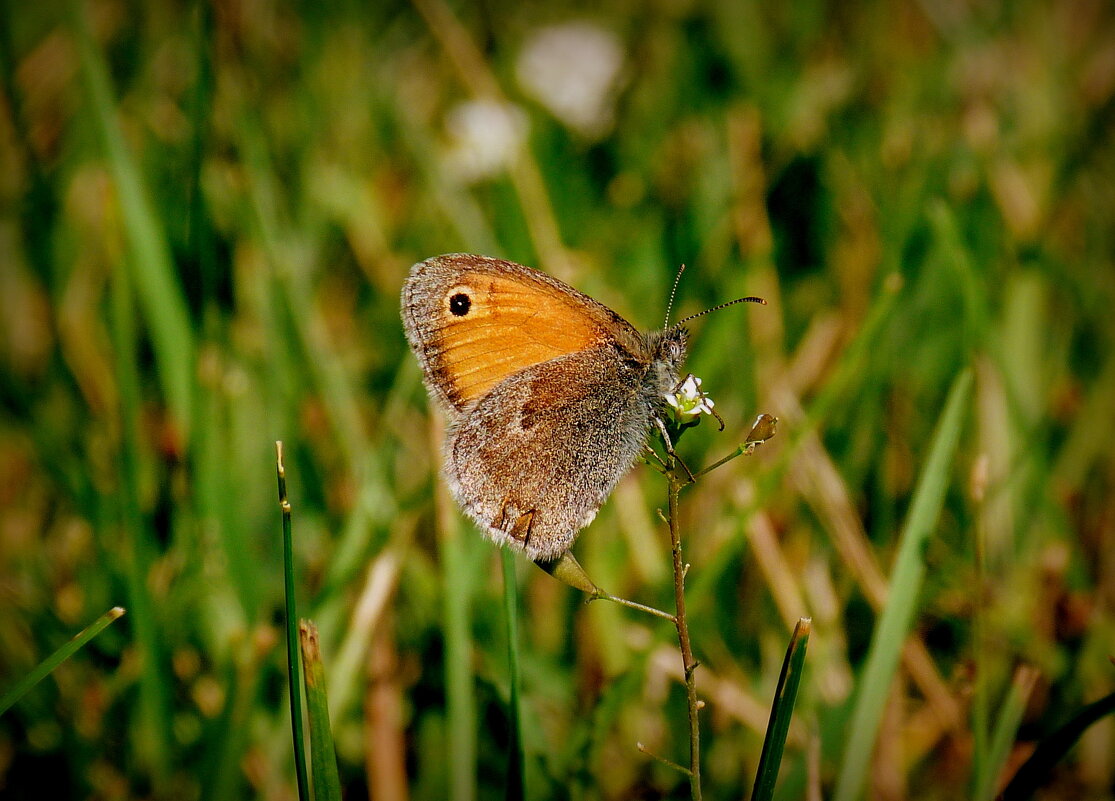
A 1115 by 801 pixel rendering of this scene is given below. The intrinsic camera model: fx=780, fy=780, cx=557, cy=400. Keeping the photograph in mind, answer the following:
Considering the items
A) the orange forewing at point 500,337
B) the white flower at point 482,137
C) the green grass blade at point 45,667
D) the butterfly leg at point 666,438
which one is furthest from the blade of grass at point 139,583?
the white flower at point 482,137

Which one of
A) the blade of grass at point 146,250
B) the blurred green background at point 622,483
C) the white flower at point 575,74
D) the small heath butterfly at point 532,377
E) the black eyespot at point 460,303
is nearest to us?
the small heath butterfly at point 532,377

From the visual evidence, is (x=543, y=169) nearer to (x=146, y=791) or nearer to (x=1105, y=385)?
(x=1105, y=385)

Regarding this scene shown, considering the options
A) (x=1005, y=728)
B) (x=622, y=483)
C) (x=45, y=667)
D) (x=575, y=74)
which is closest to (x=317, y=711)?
(x=45, y=667)

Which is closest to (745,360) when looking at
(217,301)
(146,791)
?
(217,301)

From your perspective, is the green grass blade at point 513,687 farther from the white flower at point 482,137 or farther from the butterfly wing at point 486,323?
the white flower at point 482,137

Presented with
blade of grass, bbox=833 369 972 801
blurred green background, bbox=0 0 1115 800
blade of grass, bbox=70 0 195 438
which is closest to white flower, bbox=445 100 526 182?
blurred green background, bbox=0 0 1115 800
